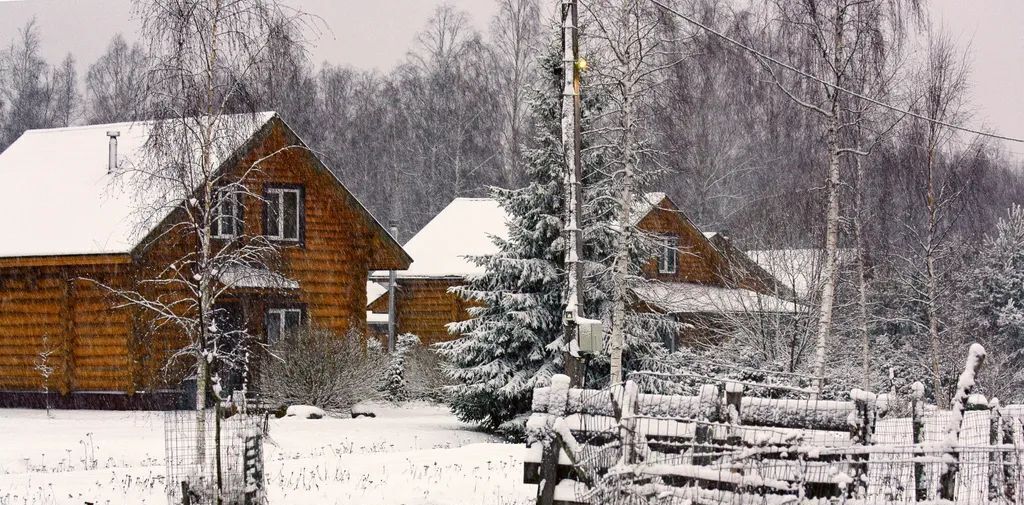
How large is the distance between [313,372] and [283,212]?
419 centimetres

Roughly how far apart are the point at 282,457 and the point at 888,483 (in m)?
8.96

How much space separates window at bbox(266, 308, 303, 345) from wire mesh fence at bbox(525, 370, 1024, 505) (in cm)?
1555

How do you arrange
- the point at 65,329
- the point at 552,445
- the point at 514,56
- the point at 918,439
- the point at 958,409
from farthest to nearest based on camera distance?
the point at 514,56 < the point at 65,329 < the point at 918,439 < the point at 552,445 < the point at 958,409

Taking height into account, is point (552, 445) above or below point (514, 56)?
below

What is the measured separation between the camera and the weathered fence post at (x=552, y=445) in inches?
383

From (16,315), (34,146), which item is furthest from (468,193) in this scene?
(16,315)

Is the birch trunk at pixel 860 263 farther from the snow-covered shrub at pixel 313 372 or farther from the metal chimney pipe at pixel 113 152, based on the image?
the metal chimney pipe at pixel 113 152

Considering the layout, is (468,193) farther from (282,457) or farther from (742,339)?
(282,457)

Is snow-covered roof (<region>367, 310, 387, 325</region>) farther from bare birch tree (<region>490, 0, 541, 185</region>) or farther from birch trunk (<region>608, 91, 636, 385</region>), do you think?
birch trunk (<region>608, 91, 636, 385</region>)

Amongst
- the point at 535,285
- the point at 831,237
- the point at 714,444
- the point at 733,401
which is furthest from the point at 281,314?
the point at 714,444

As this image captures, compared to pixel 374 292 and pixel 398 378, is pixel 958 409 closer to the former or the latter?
pixel 398 378

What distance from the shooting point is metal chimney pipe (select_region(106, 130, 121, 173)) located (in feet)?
81.6

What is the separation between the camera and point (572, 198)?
14.1 m

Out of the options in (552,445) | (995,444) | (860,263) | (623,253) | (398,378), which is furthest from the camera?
(398,378)
